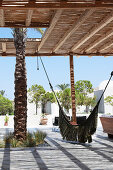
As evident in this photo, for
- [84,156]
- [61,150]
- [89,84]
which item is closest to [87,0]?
[84,156]

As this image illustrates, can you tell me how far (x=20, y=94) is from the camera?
534 cm

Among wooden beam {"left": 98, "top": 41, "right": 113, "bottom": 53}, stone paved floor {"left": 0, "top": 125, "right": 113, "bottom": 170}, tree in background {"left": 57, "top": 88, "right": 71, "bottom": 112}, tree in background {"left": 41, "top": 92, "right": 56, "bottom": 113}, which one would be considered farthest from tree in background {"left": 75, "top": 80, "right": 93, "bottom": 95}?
stone paved floor {"left": 0, "top": 125, "right": 113, "bottom": 170}

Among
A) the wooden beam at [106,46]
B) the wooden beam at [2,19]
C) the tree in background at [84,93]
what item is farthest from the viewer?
the tree in background at [84,93]

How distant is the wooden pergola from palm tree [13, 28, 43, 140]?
36cm

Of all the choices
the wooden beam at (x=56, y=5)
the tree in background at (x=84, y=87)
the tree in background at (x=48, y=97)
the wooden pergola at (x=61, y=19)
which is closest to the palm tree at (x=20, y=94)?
the wooden pergola at (x=61, y=19)

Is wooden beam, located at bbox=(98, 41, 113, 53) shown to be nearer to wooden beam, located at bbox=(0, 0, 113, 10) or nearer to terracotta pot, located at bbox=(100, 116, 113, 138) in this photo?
terracotta pot, located at bbox=(100, 116, 113, 138)

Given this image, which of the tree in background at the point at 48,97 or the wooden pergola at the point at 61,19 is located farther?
the tree in background at the point at 48,97

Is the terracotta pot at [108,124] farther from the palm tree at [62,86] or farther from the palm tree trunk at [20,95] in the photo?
the palm tree at [62,86]

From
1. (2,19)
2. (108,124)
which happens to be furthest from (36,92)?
(2,19)

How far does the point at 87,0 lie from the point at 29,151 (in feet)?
9.18

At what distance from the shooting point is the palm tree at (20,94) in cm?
526

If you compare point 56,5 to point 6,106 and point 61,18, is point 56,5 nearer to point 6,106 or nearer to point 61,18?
point 61,18

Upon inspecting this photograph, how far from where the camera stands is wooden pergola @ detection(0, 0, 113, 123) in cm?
291

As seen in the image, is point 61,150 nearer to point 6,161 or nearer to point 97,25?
point 6,161
